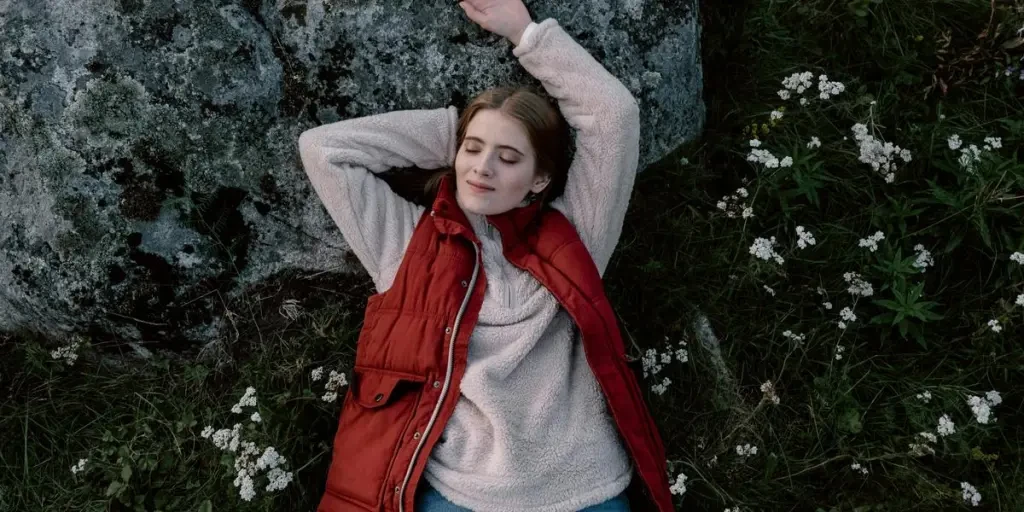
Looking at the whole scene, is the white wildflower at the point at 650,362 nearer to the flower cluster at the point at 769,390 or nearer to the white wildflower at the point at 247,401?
the flower cluster at the point at 769,390

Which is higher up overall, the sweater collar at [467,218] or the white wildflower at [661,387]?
the sweater collar at [467,218]

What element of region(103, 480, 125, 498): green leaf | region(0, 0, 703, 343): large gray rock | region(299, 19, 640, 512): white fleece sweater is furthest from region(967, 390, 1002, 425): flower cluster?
region(103, 480, 125, 498): green leaf

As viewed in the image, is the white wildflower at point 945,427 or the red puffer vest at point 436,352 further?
the white wildflower at point 945,427

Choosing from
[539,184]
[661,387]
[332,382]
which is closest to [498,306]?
[539,184]

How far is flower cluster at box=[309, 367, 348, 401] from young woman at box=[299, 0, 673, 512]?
1.03 ft

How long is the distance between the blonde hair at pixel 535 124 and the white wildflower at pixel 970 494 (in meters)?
2.50

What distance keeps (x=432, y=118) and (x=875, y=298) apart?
2613 millimetres

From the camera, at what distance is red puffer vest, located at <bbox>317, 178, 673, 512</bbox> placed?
131 inches

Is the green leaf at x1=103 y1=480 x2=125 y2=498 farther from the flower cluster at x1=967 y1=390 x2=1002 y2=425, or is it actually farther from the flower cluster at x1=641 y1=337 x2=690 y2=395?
the flower cluster at x1=967 y1=390 x2=1002 y2=425

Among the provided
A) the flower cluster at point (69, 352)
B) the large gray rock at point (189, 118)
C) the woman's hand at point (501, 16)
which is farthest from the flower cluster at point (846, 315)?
the flower cluster at point (69, 352)

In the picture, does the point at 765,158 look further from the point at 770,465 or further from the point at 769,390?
the point at 770,465

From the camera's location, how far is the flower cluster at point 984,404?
12.6ft

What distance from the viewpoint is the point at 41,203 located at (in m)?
3.70

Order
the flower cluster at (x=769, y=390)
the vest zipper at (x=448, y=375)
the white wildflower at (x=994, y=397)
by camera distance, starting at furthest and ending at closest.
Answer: the flower cluster at (x=769, y=390), the white wildflower at (x=994, y=397), the vest zipper at (x=448, y=375)
